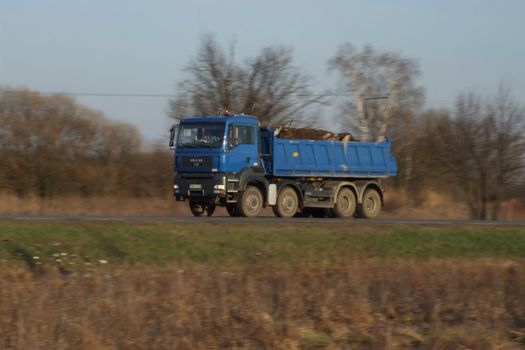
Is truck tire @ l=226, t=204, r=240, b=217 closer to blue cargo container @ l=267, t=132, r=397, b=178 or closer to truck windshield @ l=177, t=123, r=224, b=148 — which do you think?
blue cargo container @ l=267, t=132, r=397, b=178

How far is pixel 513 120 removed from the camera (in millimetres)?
35812

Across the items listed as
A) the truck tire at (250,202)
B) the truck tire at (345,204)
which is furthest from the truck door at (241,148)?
the truck tire at (345,204)

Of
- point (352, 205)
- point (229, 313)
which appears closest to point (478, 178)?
point (352, 205)

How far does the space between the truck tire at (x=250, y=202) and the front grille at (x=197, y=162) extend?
1.58 metres

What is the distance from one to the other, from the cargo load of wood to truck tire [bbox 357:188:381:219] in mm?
2251

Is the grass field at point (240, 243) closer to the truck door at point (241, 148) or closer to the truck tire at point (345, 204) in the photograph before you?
the truck door at point (241, 148)

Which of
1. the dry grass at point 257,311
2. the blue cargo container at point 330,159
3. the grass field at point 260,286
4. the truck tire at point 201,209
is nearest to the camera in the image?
the dry grass at point 257,311

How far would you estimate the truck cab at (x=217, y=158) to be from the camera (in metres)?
26.7

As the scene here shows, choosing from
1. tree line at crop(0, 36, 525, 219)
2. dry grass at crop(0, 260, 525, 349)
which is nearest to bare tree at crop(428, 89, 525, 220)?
tree line at crop(0, 36, 525, 219)

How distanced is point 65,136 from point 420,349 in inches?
1306

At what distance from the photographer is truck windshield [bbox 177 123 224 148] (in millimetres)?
26734

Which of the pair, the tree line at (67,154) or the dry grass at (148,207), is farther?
Answer: the tree line at (67,154)

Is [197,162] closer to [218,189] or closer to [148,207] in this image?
[218,189]

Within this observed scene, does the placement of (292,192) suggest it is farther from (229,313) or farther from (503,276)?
(229,313)
